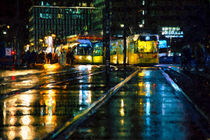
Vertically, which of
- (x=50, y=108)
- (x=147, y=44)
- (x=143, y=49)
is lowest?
(x=50, y=108)

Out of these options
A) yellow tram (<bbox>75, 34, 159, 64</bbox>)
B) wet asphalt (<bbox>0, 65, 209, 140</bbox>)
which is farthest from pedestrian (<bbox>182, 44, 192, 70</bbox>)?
wet asphalt (<bbox>0, 65, 209, 140</bbox>)

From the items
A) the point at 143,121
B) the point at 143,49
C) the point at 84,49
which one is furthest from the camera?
the point at 84,49

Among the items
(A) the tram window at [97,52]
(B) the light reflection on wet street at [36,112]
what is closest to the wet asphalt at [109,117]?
(B) the light reflection on wet street at [36,112]

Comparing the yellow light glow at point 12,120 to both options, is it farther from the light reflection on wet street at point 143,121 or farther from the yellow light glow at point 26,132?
the light reflection on wet street at point 143,121

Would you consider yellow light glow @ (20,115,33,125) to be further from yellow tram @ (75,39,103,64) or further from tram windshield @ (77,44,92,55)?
tram windshield @ (77,44,92,55)

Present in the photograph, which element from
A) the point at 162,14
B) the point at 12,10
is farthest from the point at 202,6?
the point at 162,14

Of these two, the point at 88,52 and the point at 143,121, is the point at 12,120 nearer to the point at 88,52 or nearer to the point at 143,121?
the point at 143,121

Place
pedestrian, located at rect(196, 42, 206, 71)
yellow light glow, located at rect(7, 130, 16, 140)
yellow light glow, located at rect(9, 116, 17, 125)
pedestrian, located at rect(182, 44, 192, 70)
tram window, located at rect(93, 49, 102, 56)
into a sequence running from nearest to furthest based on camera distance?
1. yellow light glow, located at rect(7, 130, 16, 140)
2. yellow light glow, located at rect(9, 116, 17, 125)
3. pedestrian, located at rect(196, 42, 206, 71)
4. pedestrian, located at rect(182, 44, 192, 70)
5. tram window, located at rect(93, 49, 102, 56)

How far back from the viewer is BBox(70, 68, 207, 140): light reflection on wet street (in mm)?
8047

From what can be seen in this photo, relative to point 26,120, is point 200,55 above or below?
above

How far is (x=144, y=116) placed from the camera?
1053 cm

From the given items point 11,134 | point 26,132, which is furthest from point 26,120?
point 11,134

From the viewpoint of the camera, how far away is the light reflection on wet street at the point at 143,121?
8047 mm

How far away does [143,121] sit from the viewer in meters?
9.73
